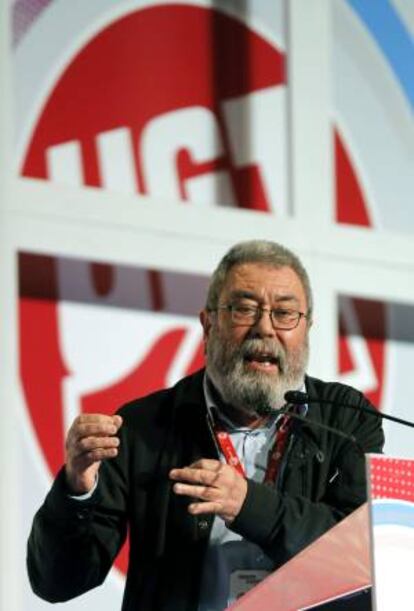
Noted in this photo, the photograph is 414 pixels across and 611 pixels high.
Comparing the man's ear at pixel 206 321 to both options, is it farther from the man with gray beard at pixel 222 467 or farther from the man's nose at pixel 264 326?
the man's nose at pixel 264 326

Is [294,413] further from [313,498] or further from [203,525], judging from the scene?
[203,525]

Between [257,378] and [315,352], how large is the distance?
2.60 meters

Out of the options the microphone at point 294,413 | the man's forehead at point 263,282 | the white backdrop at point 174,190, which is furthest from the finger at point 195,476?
the white backdrop at point 174,190

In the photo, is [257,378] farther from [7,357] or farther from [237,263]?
[7,357]

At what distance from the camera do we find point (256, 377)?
3.22 metres

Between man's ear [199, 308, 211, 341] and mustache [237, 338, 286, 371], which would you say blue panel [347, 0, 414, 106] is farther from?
mustache [237, 338, 286, 371]

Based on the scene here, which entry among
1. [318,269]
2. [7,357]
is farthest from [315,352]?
[7,357]

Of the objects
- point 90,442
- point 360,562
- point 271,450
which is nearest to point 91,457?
point 90,442

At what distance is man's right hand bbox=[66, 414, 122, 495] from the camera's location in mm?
2891

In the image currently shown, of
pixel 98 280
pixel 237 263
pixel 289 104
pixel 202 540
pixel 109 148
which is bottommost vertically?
pixel 202 540

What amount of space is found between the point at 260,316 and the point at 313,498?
0.36 meters

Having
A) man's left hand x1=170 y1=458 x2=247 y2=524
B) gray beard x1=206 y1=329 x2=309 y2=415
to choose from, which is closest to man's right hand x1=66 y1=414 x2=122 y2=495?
man's left hand x1=170 y1=458 x2=247 y2=524

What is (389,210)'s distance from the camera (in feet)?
20.6

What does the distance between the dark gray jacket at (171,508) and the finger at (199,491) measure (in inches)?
2.9
